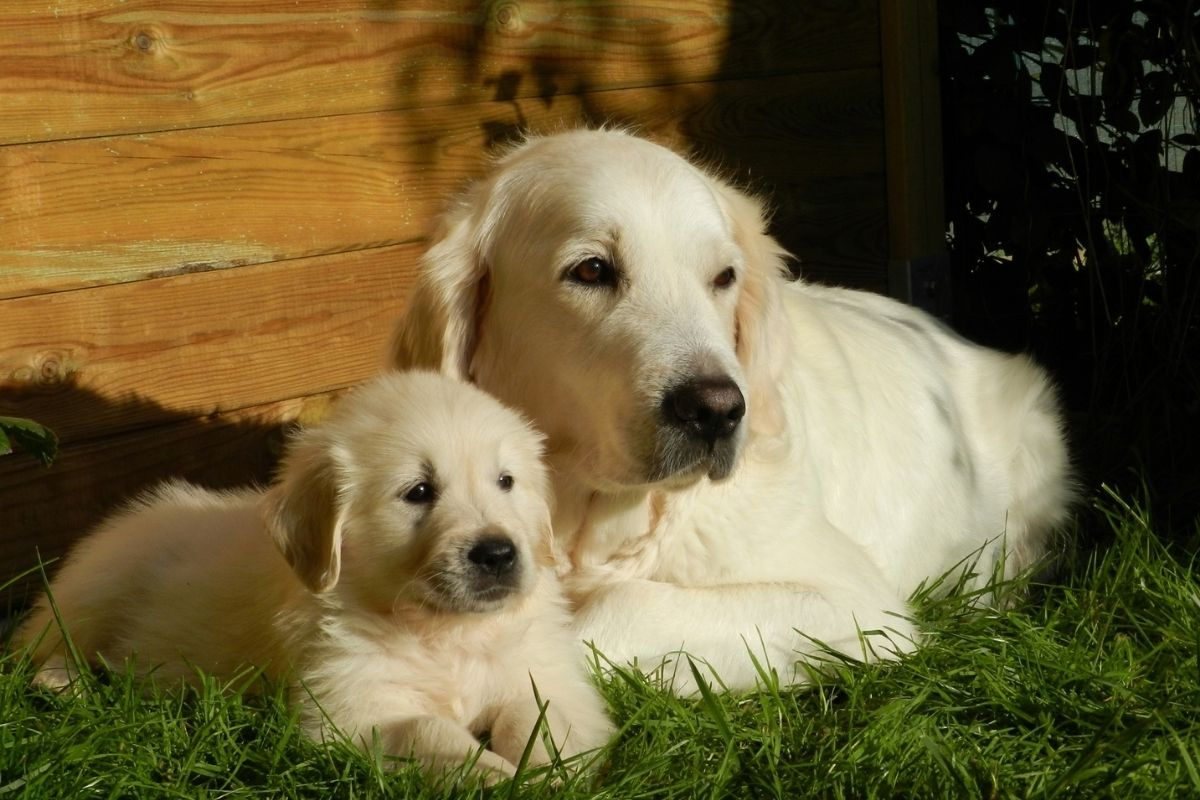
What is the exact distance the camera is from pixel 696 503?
371cm

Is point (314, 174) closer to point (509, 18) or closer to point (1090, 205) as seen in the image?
point (509, 18)

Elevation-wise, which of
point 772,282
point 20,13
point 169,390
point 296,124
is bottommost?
point 169,390

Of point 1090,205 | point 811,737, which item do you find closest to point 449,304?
point 811,737

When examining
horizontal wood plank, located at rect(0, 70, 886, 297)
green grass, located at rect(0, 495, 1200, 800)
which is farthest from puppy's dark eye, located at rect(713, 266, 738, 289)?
green grass, located at rect(0, 495, 1200, 800)

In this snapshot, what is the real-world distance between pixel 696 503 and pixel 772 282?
Answer: 0.65m

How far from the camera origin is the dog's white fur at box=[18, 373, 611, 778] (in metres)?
2.96

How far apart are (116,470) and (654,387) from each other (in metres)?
2.10

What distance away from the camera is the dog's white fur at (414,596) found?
2957mm

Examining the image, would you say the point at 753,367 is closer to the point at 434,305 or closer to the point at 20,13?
the point at 434,305

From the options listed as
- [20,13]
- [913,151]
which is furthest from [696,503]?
[913,151]

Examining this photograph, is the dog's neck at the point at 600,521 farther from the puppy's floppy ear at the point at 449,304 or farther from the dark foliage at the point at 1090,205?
the dark foliage at the point at 1090,205

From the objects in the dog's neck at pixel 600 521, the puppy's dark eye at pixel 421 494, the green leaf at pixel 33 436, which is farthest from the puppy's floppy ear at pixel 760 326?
the green leaf at pixel 33 436

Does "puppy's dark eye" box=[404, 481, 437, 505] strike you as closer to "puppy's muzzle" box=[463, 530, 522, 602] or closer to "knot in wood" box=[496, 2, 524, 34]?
"puppy's muzzle" box=[463, 530, 522, 602]

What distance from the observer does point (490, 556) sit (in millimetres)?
2938
